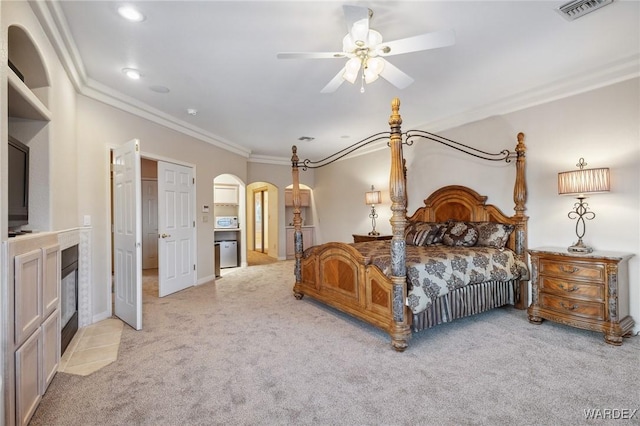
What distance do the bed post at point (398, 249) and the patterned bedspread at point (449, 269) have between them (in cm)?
11

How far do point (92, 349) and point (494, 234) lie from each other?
4.47 meters

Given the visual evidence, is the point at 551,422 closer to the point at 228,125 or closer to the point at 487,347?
the point at 487,347

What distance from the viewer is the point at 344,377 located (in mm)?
2199

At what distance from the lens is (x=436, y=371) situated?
7.46 ft

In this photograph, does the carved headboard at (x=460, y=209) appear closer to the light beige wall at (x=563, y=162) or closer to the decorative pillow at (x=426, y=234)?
the light beige wall at (x=563, y=162)

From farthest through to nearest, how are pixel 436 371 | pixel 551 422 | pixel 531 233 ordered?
pixel 531 233 < pixel 436 371 < pixel 551 422

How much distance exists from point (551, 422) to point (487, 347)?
3.17ft

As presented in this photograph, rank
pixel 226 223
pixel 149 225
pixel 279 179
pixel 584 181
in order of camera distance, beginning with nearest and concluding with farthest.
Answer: pixel 584 181, pixel 149 225, pixel 226 223, pixel 279 179

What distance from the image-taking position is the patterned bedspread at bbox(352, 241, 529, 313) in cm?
272

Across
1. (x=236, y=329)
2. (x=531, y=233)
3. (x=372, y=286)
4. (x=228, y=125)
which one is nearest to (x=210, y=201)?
(x=228, y=125)

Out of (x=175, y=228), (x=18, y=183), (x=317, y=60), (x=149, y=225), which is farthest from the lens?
(x=149, y=225)

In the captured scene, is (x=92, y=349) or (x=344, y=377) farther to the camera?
(x=92, y=349)

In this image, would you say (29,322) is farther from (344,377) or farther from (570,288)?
(570,288)

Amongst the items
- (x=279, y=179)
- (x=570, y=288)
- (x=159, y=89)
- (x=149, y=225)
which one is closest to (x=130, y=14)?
(x=159, y=89)
